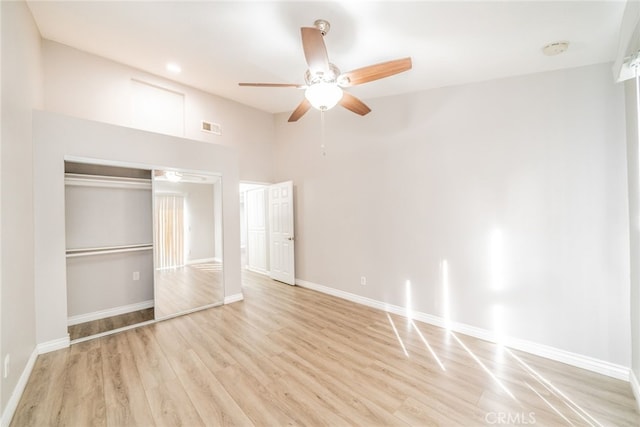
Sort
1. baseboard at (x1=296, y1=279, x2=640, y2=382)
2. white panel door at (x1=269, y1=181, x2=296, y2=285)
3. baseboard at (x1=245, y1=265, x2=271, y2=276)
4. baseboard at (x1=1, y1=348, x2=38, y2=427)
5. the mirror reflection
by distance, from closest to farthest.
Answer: baseboard at (x1=1, y1=348, x2=38, y2=427), baseboard at (x1=296, y1=279, x2=640, y2=382), the mirror reflection, white panel door at (x1=269, y1=181, x2=296, y2=285), baseboard at (x1=245, y1=265, x2=271, y2=276)

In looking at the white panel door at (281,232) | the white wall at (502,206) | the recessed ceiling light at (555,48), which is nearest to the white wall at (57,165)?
the white panel door at (281,232)

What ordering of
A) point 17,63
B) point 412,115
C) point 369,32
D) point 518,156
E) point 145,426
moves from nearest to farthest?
point 145,426
point 17,63
point 369,32
point 518,156
point 412,115

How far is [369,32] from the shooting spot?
7.65 ft

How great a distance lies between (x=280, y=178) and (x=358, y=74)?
11.1 feet

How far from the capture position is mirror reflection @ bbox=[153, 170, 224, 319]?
341 cm

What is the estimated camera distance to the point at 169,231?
3.47 meters

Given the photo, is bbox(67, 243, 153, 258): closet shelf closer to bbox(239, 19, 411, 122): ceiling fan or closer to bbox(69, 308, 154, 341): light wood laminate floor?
bbox(69, 308, 154, 341): light wood laminate floor

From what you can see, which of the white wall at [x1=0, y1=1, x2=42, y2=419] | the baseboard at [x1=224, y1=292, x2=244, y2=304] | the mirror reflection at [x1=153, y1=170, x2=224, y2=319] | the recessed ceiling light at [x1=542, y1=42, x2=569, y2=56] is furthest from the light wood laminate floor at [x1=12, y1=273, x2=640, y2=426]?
the recessed ceiling light at [x1=542, y1=42, x2=569, y2=56]

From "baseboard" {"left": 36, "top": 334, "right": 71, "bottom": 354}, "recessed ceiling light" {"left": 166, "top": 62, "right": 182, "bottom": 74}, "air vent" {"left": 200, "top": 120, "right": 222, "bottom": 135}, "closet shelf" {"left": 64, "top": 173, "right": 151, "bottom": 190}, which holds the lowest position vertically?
"baseboard" {"left": 36, "top": 334, "right": 71, "bottom": 354}

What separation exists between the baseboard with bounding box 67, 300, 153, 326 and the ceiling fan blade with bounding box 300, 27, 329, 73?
3.94 m

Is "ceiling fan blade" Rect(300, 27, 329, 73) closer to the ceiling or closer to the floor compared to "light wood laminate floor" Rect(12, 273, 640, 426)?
closer to the ceiling

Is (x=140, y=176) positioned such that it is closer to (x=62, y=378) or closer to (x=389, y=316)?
(x=62, y=378)

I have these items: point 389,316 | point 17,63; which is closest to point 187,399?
point 389,316

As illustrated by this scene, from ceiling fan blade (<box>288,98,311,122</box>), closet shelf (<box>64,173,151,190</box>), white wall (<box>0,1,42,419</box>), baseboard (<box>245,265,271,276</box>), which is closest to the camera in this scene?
white wall (<box>0,1,42,419</box>)
